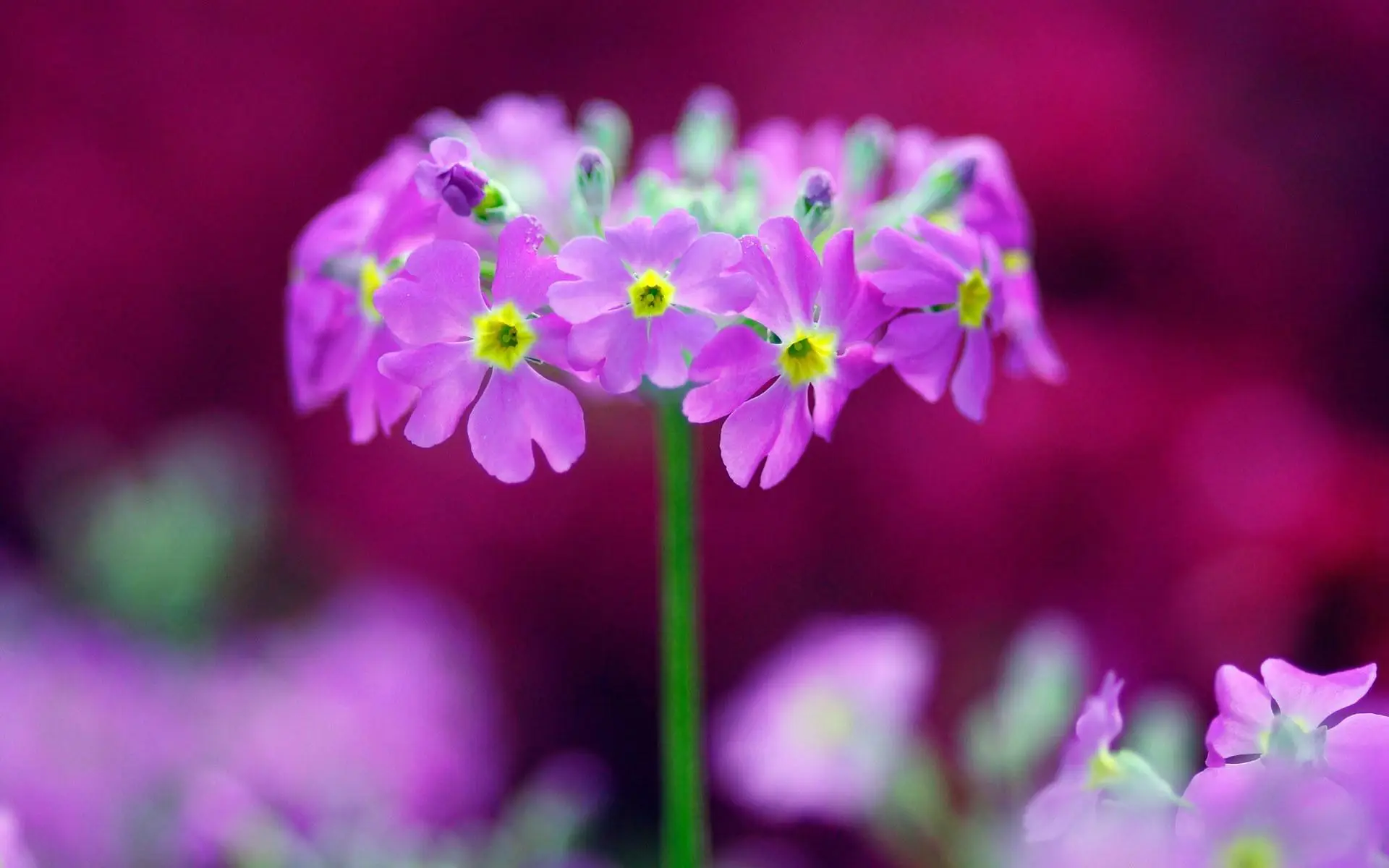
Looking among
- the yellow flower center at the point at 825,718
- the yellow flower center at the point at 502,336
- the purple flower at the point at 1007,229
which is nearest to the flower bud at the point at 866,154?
the purple flower at the point at 1007,229

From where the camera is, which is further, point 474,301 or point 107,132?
point 107,132

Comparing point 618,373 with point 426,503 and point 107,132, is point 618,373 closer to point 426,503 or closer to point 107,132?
point 426,503

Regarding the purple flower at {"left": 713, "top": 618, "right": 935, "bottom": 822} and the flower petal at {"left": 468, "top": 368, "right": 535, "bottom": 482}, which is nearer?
the flower petal at {"left": 468, "top": 368, "right": 535, "bottom": 482}

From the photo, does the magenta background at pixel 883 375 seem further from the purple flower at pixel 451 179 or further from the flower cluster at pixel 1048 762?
the purple flower at pixel 451 179

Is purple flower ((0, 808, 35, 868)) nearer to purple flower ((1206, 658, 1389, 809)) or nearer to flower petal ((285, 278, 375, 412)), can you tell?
flower petal ((285, 278, 375, 412))

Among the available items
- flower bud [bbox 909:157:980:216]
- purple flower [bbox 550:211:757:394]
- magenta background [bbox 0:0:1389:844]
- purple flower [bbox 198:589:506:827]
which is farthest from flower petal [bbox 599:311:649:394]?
magenta background [bbox 0:0:1389:844]

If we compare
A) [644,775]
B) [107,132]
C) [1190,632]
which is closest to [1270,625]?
[1190,632]
